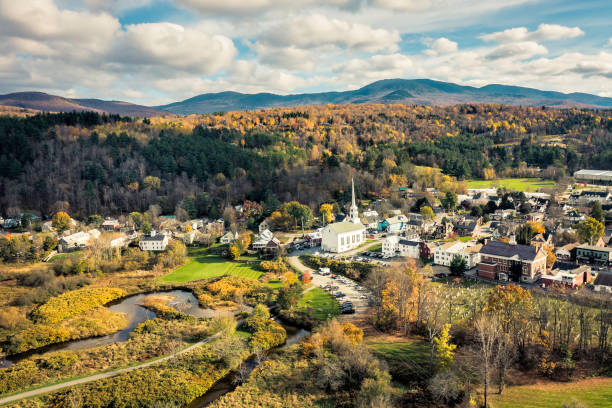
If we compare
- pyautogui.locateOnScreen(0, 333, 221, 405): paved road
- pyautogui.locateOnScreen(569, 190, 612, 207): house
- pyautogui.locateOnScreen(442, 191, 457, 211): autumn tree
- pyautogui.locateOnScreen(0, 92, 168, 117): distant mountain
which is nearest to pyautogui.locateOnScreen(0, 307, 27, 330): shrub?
pyautogui.locateOnScreen(0, 333, 221, 405): paved road

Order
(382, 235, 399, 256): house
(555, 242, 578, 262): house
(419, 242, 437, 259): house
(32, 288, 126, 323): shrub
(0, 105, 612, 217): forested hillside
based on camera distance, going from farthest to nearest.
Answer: (0, 105, 612, 217): forested hillside, (382, 235, 399, 256): house, (419, 242, 437, 259): house, (555, 242, 578, 262): house, (32, 288, 126, 323): shrub

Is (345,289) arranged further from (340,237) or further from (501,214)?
(501,214)

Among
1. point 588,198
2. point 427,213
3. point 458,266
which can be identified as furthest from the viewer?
point 588,198

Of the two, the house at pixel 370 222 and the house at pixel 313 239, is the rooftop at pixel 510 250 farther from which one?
the house at pixel 370 222

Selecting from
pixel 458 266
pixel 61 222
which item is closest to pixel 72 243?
pixel 61 222

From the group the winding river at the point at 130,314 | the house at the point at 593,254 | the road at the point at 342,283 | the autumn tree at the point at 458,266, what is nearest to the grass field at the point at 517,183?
the house at the point at 593,254

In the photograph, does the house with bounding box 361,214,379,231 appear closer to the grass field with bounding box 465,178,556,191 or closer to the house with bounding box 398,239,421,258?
the house with bounding box 398,239,421,258
